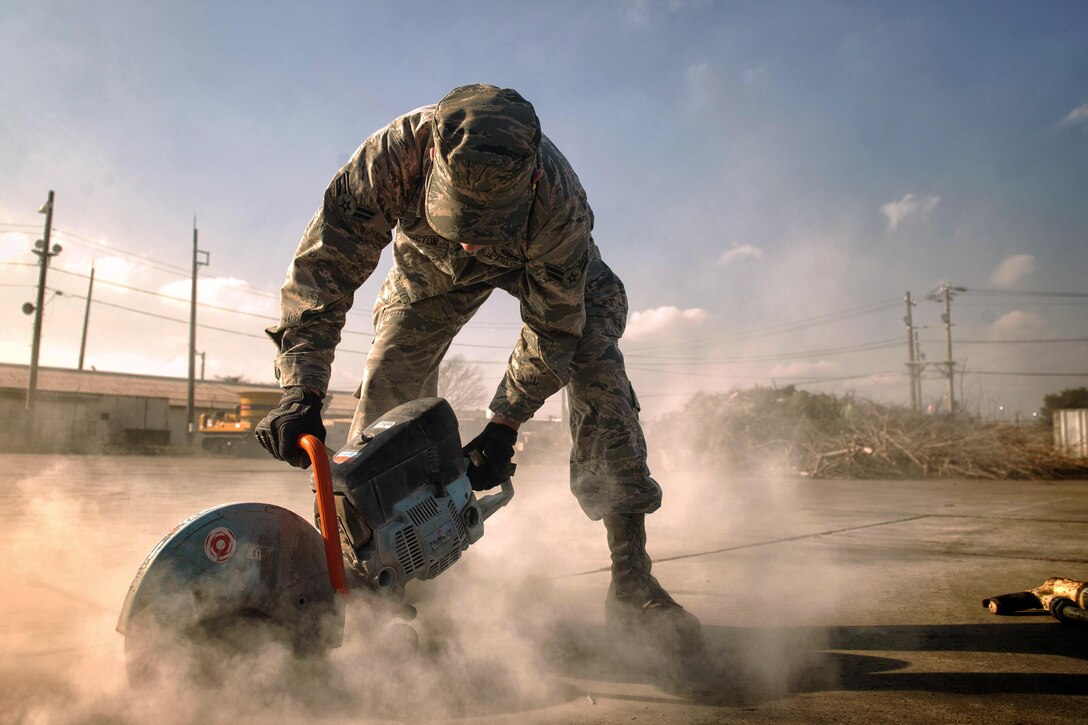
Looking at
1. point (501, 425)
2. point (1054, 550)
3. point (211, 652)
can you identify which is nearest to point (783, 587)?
point (501, 425)

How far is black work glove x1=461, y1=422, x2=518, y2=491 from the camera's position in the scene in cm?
192

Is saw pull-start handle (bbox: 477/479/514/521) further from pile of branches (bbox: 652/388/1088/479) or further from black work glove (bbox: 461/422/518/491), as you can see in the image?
pile of branches (bbox: 652/388/1088/479)

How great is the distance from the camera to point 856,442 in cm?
1245

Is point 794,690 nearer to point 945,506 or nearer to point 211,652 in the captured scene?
point 211,652

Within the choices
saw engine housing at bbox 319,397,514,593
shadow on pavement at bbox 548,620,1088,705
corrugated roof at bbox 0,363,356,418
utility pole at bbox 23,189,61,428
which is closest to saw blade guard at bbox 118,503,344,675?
saw engine housing at bbox 319,397,514,593

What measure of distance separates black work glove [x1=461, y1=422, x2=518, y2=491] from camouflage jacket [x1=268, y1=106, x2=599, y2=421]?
0.13 metres

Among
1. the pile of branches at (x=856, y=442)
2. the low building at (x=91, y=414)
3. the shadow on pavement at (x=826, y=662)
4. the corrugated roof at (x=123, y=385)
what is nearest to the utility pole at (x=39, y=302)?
the low building at (x=91, y=414)

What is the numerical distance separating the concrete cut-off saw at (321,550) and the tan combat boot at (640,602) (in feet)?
1.69

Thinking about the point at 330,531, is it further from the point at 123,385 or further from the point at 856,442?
the point at 123,385

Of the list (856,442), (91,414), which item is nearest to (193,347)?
(91,414)

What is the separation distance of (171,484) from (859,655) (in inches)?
233

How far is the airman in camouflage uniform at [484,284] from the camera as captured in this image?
1.64 metres

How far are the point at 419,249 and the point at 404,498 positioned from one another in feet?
2.90

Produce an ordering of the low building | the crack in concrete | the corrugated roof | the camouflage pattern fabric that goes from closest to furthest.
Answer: the camouflage pattern fabric
the crack in concrete
the low building
the corrugated roof
